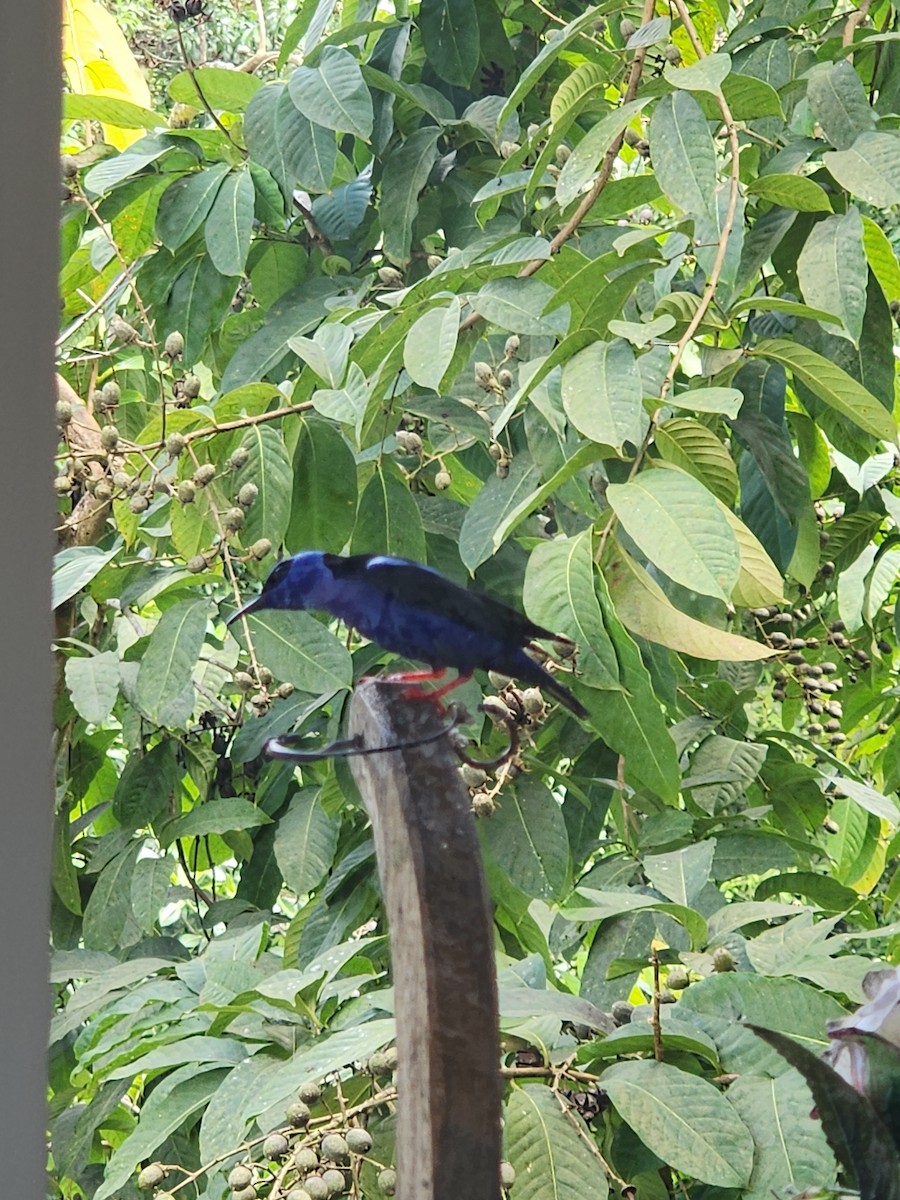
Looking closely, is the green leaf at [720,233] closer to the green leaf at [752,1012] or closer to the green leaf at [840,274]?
the green leaf at [840,274]

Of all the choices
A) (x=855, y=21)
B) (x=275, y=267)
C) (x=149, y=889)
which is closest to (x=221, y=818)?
(x=149, y=889)

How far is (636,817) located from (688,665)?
0.40 feet

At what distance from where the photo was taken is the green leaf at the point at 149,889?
2.41ft

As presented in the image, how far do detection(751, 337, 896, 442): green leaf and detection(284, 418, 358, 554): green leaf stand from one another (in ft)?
0.70

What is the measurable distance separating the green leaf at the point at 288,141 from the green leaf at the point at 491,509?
23cm

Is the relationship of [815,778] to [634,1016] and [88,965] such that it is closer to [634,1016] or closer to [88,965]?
[634,1016]

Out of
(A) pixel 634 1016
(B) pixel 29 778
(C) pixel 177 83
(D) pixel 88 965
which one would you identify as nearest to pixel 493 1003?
(B) pixel 29 778

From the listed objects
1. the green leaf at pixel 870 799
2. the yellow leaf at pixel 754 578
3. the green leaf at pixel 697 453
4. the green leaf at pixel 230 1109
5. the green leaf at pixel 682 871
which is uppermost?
the green leaf at pixel 697 453

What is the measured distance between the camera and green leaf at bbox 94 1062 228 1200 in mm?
587

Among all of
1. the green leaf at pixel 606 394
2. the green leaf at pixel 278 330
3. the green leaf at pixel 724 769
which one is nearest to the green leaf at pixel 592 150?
the green leaf at pixel 606 394

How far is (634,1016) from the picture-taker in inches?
22.0

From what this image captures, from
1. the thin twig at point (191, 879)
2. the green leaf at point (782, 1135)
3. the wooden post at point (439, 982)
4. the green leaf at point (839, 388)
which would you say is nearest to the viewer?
the wooden post at point (439, 982)

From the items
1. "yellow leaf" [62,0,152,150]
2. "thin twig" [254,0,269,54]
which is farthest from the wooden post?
"thin twig" [254,0,269,54]

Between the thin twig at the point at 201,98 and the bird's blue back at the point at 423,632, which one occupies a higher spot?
the thin twig at the point at 201,98
